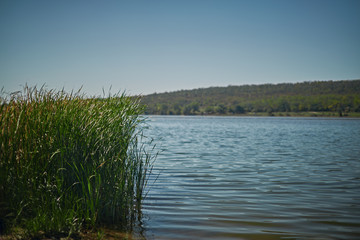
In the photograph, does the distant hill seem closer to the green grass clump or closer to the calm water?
the calm water

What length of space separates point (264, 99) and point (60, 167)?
132 meters

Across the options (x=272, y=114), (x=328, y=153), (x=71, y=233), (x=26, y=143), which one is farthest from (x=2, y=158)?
(x=272, y=114)

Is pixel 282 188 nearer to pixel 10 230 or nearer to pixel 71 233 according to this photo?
pixel 71 233

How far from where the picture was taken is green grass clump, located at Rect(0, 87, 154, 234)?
5.43 m

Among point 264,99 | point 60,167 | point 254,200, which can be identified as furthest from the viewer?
point 264,99

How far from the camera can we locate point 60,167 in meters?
5.98

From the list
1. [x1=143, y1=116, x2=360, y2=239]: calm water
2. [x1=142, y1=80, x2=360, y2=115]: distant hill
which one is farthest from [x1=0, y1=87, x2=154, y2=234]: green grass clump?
[x1=142, y1=80, x2=360, y2=115]: distant hill

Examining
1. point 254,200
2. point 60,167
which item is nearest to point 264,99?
point 254,200

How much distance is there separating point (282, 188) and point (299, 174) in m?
2.78

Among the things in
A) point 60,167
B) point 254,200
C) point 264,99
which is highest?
point 264,99

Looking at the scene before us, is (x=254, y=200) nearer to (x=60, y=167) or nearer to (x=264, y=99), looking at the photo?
(x=60, y=167)

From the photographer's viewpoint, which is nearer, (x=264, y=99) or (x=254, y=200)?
(x=254, y=200)

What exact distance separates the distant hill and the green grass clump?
102 metres

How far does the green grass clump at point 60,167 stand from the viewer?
5.43m
